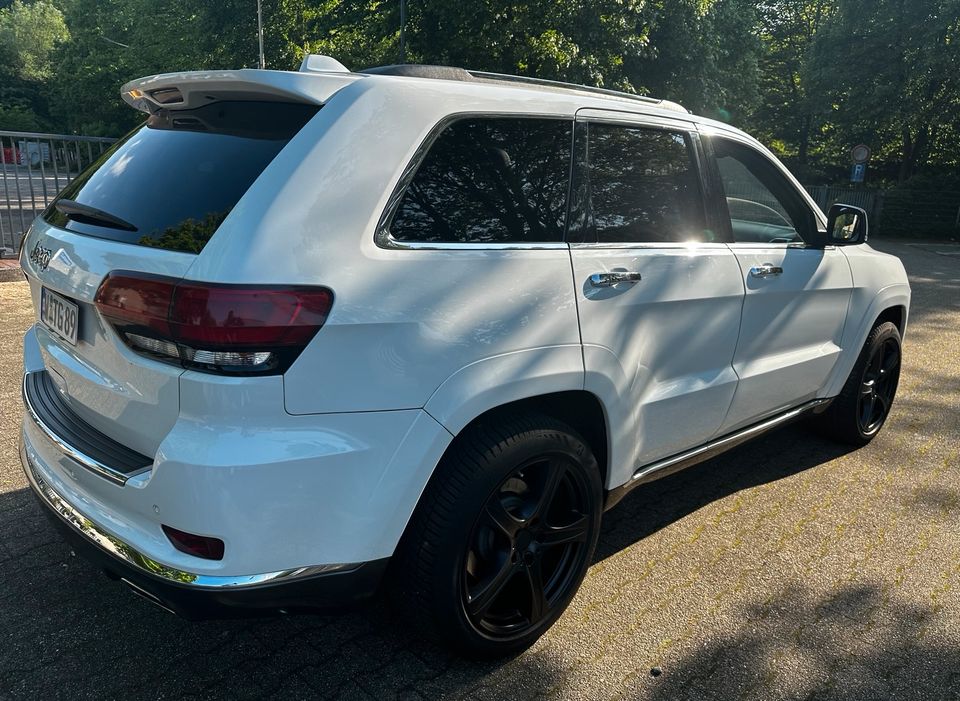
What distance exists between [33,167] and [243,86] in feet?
28.7

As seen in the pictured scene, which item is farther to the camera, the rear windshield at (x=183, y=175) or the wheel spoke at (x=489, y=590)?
the wheel spoke at (x=489, y=590)

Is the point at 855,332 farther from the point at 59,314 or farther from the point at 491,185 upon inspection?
the point at 59,314

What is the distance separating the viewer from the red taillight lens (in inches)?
76.2

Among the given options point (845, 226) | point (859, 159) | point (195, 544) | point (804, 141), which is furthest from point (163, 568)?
point (804, 141)

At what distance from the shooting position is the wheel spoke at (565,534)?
2.55 metres

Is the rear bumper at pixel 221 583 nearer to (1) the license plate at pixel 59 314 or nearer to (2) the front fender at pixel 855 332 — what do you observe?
(1) the license plate at pixel 59 314

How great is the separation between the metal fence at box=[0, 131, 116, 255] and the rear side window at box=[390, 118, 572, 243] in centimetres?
826

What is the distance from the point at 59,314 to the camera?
7.75 feet

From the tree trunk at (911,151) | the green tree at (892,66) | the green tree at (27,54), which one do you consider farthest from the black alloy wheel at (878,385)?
the green tree at (27,54)

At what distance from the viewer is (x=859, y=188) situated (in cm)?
2666

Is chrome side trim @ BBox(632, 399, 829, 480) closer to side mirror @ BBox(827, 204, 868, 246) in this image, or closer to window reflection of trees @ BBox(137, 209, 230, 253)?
side mirror @ BBox(827, 204, 868, 246)

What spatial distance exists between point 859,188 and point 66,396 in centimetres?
2879

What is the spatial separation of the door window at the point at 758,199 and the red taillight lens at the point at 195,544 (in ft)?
7.97

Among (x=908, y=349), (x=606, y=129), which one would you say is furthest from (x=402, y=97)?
(x=908, y=349)
